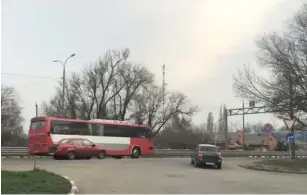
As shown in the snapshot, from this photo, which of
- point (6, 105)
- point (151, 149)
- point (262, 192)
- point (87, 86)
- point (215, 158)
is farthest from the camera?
point (6, 105)

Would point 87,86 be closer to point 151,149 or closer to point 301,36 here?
point 151,149

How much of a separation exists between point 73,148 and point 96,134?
16.0 ft

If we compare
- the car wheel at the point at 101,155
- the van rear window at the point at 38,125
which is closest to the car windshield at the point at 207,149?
the car wheel at the point at 101,155

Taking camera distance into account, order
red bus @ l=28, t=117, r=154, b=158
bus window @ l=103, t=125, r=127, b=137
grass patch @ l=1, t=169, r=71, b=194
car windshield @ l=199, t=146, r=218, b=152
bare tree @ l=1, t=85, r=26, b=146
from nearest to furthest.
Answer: grass patch @ l=1, t=169, r=71, b=194 → car windshield @ l=199, t=146, r=218, b=152 → red bus @ l=28, t=117, r=154, b=158 → bus window @ l=103, t=125, r=127, b=137 → bare tree @ l=1, t=85, r=26, b=146

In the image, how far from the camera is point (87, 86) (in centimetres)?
6781

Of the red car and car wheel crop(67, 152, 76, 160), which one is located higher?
the red car

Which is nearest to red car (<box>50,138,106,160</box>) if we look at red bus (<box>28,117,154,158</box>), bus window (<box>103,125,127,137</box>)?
red bus (<box>28,117,154,158</box>)

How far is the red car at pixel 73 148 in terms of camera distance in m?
32.3

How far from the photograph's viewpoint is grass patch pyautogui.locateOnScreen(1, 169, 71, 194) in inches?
488

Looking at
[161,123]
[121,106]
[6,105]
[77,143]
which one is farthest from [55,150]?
[6,105]

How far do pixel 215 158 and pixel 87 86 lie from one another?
137ft

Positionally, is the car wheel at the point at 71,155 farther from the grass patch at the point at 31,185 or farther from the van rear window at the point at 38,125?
the grass patch at the point at 31,185

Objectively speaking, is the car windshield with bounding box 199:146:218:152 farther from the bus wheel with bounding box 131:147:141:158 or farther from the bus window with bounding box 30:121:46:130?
the bus window with bounding box 30:121:46:130

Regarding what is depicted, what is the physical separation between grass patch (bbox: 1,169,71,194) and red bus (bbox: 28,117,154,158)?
56.9 feet
